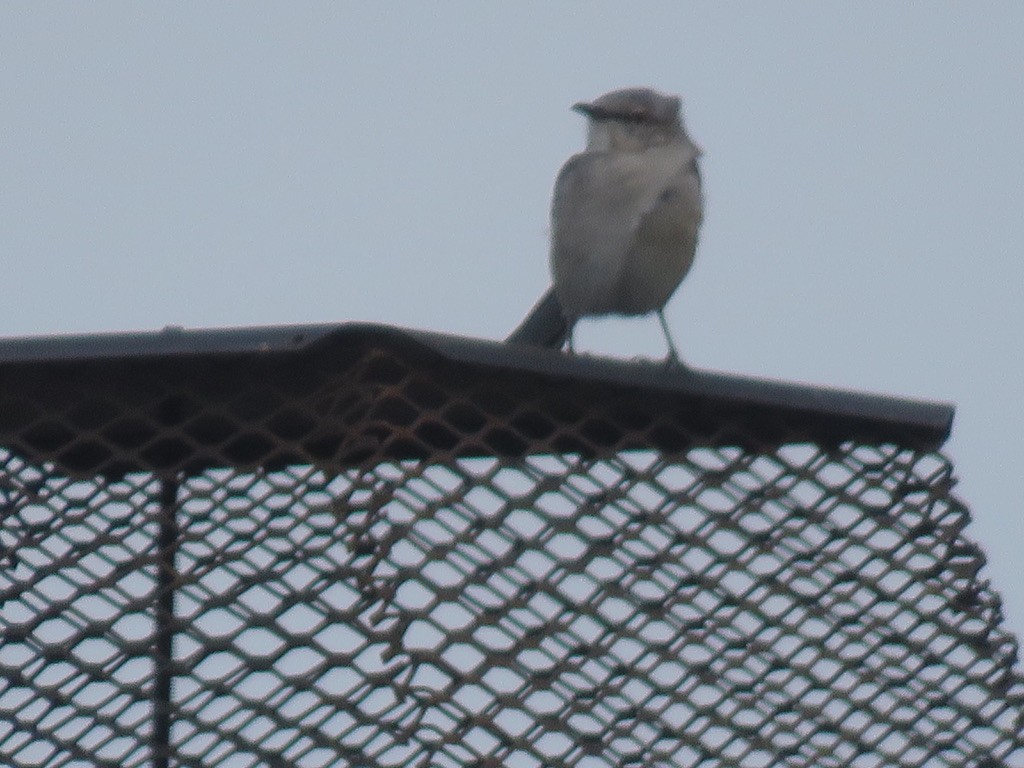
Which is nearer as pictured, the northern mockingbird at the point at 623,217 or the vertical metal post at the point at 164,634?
the vertical metal post at the point at 164,634

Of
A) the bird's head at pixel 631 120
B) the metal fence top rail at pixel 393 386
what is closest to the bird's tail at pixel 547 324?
the bird's head at pixel 631 120

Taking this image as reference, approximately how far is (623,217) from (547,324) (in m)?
0.53

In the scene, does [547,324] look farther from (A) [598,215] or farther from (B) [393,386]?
(B) [393,386]

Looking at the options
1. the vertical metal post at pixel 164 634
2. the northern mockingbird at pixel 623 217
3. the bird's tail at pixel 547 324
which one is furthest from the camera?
the bird's tail at pixel 547 324

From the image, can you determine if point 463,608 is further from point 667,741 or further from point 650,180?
point 650,180

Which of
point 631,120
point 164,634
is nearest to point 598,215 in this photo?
point 631,120

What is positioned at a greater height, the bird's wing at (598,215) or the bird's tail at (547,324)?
the bird's wing at (598,215)

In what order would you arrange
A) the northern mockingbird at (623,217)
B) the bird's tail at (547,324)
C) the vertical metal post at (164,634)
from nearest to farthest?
the vertical metal post at (164,634), the northern mockingbird at (623,217), the bird's tail at (547,324)

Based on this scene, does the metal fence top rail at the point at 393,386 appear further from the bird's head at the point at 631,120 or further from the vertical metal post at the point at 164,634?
the bird's head at the point at 631,120

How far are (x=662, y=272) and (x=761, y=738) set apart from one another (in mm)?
2251

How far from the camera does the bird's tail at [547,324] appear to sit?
491cm

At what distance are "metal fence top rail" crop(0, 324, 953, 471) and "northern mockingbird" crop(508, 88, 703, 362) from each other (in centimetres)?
185

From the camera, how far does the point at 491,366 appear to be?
A: 8.15 feet

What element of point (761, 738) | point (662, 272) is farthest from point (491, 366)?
point (662, 272)
